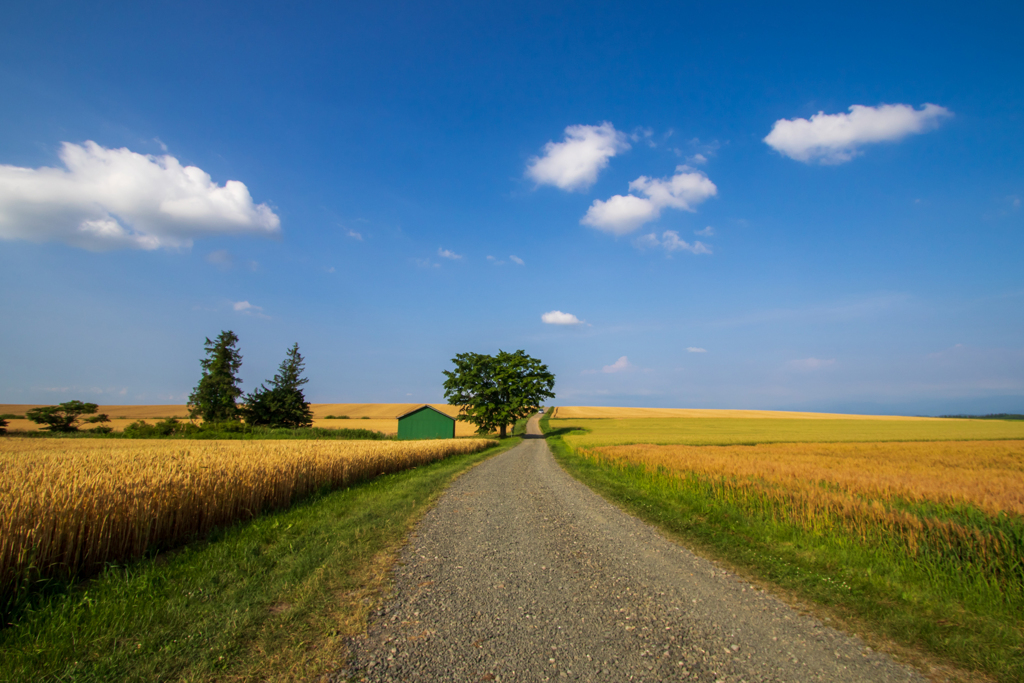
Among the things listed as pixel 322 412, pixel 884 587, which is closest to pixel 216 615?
pixel 884 587

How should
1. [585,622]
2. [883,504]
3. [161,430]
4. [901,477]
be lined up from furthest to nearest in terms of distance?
1. [161,430]
2. [901,477]
3. [883,504]
4. [585,622]

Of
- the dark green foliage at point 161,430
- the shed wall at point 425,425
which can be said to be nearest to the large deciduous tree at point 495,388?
the shed wall at point 425,425

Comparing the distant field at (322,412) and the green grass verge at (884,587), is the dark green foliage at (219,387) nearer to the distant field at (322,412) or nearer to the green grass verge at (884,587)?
the distant field at (322,412)

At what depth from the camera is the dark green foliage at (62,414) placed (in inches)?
1842

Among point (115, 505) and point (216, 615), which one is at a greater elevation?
→ point (115, 505)

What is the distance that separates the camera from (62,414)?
Result: 48.1 m

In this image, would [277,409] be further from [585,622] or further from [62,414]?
[585,622]

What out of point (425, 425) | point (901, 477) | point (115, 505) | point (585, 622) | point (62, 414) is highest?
point (62, 414)

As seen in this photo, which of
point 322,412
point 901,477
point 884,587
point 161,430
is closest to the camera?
point 884,587

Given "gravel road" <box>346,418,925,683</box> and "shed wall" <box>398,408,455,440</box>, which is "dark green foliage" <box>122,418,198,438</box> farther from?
"gravel road" <box>346,418,925,683</box>

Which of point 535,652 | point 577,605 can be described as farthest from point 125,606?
point 577,605

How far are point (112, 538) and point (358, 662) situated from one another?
18.5 ft

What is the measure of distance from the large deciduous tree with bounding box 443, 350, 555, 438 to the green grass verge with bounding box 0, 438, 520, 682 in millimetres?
50456

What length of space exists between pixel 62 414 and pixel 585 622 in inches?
2583
